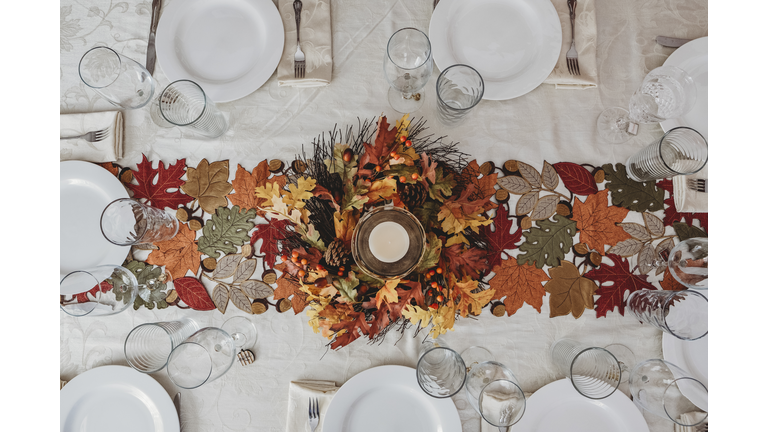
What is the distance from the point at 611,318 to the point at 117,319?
4.68ft

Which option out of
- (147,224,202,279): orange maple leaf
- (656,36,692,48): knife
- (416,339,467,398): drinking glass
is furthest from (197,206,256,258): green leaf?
(656,36,692,48): knife

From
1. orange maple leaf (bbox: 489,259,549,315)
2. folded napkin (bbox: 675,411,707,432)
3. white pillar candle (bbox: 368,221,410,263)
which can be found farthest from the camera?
orange maple leaf (bbox: 489,259,549,315)

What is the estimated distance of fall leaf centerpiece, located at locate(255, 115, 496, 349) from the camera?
2.88ft

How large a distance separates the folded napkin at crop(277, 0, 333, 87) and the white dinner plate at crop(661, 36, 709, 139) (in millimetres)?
984

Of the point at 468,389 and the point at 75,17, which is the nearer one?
the point at 468,389

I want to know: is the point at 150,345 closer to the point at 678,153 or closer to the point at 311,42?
the point at 311,42

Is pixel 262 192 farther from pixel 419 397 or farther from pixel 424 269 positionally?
pixel 419 397

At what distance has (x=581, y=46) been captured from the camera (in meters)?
1.11

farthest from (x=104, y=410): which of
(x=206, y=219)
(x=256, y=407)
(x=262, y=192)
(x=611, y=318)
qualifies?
(x=611, y=318)

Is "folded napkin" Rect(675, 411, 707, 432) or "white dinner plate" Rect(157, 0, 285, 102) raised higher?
"white dinner plate" Rect(157, 0, 285, 102)

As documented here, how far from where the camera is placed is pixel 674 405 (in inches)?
38.5

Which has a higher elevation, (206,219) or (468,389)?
(206,219)

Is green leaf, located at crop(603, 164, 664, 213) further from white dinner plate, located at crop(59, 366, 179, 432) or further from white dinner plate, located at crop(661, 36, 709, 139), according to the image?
white dinner plate, located at crop(59, 366, 179, 432)

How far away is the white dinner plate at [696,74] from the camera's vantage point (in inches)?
41.7
